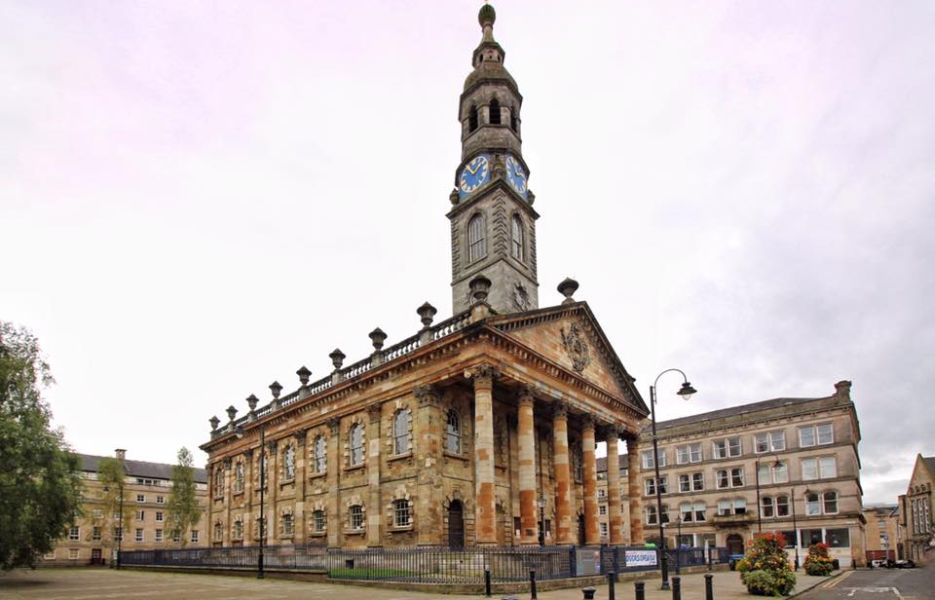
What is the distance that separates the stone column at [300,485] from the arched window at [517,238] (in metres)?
15.9

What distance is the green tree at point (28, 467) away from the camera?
86.2 ft

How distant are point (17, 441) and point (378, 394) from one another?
15.1 metres

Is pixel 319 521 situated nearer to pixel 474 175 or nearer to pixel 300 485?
pixel 300 485

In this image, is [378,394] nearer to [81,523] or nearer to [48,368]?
[48,368]

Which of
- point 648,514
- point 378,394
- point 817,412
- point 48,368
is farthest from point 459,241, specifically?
point 648,514

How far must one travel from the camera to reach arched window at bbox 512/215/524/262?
3887 cm

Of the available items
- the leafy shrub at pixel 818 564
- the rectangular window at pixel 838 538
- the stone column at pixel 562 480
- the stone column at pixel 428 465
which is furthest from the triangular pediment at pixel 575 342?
the rectangular window at pixel 838 538

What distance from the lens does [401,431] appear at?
31.0 m

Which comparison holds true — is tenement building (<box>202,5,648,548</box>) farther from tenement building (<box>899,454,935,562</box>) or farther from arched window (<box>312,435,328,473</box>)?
tenement building (<box>899,454,935,562</box>)

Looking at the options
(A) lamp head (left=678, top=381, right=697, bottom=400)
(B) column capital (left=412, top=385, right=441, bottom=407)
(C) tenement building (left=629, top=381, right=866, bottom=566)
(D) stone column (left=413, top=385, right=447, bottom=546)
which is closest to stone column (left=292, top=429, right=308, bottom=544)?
(D) stone column (left=413, top=385, right=447, bottom=546)

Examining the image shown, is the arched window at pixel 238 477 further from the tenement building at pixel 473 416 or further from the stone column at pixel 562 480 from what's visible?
the stone column at pixel 562 480

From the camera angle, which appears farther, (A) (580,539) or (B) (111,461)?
(B) (111,461)

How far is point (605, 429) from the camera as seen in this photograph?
37125 millimetres

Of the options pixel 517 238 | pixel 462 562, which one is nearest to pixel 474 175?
pixel 517 238
